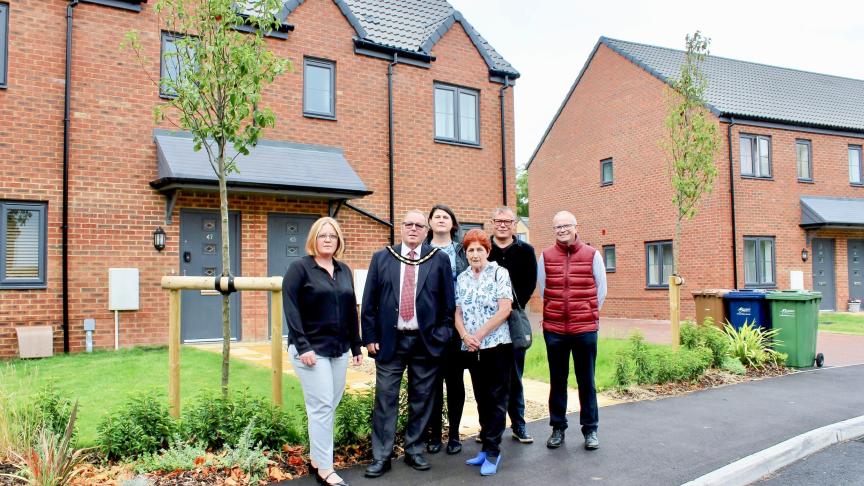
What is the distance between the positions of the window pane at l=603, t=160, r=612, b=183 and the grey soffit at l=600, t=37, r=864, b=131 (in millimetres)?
3399

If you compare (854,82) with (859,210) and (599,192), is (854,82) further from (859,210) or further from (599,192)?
(599,192)

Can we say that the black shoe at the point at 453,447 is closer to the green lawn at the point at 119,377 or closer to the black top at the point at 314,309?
the black top at the point at 314,309

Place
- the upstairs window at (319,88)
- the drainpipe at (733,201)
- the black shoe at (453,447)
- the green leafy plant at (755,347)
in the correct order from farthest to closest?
the drainpipe at (733,201), the upstairs window at (319,88), the green leafy plant at (755,347), the black shoe at (453,447)

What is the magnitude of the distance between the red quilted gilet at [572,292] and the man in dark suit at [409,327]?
1.04 m

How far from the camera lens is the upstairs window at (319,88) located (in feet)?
42.4

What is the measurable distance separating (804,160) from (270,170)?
17.5 meters

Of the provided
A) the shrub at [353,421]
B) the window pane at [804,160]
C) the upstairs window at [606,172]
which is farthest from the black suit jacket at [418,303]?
the window pane at [804,160]

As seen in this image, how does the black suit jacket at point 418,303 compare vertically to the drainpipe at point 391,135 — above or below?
below

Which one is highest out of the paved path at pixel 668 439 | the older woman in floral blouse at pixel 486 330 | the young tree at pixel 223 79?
the young tree at pixel 223 79

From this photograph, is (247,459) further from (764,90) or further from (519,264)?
(764,90)

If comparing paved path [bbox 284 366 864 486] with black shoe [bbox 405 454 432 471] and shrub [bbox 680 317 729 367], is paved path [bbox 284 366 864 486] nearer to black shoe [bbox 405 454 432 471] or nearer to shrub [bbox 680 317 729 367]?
black shoe [bbox 405 454 432 471]

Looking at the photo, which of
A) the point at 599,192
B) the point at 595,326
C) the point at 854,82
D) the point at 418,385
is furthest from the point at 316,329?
the point at 854,82

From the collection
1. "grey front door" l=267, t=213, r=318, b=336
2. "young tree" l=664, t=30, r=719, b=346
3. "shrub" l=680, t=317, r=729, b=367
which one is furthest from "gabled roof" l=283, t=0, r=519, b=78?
"shrub" l=680, t=317, r=729, b=367

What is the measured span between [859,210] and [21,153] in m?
22.9
